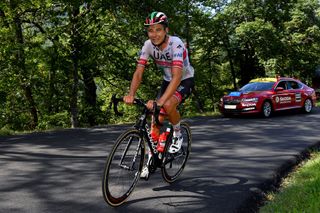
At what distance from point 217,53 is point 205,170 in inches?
1089

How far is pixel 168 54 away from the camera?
185 inches

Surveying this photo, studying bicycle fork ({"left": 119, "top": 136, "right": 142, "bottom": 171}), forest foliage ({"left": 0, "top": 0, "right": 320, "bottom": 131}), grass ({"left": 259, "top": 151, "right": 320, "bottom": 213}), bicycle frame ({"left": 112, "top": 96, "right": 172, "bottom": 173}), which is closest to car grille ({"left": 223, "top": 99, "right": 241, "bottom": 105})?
forest foliage ({"left": 0, "top": 0, "right": 320, "bottom": 131})

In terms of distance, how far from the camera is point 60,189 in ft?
16.0

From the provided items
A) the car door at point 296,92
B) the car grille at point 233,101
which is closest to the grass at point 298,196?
the car grille at point 233,101

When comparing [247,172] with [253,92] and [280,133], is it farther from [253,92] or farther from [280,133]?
[253,92]

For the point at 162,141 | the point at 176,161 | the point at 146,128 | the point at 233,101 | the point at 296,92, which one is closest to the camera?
the point at 146,128

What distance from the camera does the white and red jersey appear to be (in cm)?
454

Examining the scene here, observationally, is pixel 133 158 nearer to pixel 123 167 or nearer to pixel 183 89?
pixel 123 167

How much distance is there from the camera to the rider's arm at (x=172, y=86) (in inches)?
167

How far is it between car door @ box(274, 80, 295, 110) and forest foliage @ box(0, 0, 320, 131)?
195 inches

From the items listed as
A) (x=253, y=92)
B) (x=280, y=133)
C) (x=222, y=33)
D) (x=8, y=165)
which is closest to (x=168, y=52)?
(x=8, y=165)

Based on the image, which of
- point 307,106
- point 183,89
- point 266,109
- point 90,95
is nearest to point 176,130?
point 183,89

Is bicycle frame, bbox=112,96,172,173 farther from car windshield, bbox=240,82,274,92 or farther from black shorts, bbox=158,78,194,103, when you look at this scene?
car windshield, bbox=240,82,274,92

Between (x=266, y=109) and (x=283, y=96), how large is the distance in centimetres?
118
